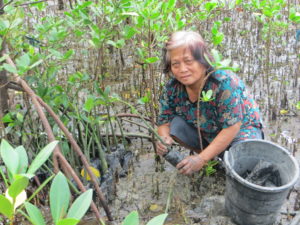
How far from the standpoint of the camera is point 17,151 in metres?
0.75

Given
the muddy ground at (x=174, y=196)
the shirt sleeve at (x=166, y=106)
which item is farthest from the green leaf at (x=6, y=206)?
the shirt sleeve at (x=166, y=106)

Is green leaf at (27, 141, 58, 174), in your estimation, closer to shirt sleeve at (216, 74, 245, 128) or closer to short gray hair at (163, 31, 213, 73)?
short gray hair at (163, 31, 213, 73)

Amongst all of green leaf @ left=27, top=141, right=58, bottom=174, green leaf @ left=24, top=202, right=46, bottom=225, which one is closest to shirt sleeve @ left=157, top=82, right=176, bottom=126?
green leaf @ left=27, top=141, right=58, bottom=174

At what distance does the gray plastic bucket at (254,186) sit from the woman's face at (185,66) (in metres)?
0.40

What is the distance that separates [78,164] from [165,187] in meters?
0.53

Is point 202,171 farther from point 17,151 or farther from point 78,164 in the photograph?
point 17,151

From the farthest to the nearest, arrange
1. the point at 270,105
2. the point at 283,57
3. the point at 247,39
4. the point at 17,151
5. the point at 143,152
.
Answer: the point at 247,39, the point at 283,57, the point at 270,105, the point at 143,152, the point at 17,151

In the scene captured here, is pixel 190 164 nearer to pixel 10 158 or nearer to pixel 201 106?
pixel 201 106

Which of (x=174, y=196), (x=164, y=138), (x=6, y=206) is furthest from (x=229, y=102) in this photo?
(x=6, y=206)

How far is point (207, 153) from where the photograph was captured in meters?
1.79

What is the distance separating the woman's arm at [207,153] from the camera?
69.6 inches

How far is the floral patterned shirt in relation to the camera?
176cm

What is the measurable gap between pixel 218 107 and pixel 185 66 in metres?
0.29

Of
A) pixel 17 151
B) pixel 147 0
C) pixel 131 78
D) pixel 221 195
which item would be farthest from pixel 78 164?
pixel 131 78
